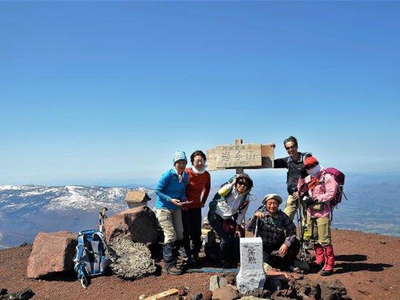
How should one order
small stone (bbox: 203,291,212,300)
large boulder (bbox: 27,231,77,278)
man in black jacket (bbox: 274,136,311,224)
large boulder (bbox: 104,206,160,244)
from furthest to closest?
large boulder (bbox: 104,206,160,244) < man in black jacket (bbox: 274,136,311,224) < large boulder (bbox: 27,231,77,278) < small stone (bbox: 203,291,212,300)

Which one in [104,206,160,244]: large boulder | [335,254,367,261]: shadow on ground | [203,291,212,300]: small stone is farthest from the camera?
[335,254,367,261]: shadow on ground

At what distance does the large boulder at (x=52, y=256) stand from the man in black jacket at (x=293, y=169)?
16.9ft

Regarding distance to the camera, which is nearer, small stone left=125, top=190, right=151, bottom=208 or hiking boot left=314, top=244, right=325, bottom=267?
hiking boot left=314, top=244, right=325, bottom=267

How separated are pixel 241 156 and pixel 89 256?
449 centimetres

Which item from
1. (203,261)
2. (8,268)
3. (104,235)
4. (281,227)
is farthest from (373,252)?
(8,268)

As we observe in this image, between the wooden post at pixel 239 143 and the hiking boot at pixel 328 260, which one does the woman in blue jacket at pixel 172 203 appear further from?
the hiking boot at pixel 328 260

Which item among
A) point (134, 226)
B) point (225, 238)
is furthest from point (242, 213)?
point (134, 226)

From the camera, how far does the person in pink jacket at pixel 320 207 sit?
27.0ft

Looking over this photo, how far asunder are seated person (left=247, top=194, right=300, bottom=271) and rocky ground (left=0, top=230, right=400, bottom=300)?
728 mm

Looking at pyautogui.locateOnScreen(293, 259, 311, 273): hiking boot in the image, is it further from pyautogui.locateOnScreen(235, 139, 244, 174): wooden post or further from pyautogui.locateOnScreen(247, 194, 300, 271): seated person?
pyautogui.locateOnScreen(235, 139, 244, 174): wooden post

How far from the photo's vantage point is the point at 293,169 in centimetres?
923

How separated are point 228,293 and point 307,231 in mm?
2828

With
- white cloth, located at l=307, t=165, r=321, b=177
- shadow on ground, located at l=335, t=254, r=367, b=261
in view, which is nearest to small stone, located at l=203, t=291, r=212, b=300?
white cloth, located at l=307, t=165, r=321, b=177

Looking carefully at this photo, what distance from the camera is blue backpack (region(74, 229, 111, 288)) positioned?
28.2 ft
